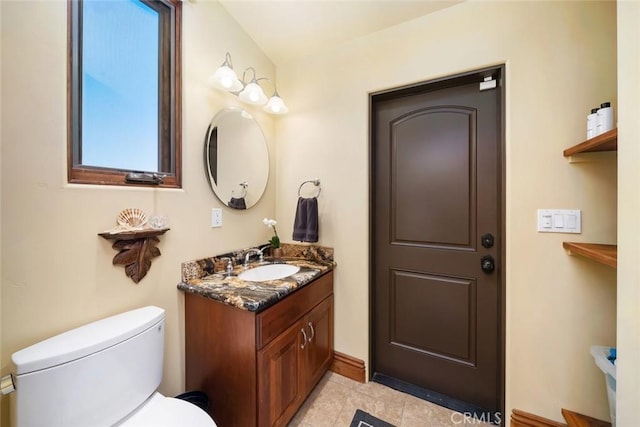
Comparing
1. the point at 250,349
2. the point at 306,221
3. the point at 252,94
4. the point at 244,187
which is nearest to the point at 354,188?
the point at 306,221

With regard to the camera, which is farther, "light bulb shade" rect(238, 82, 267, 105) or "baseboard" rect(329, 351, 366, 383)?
"baseboard" rect(329, 351, 366, 383)

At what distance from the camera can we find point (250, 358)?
1079 millimetres

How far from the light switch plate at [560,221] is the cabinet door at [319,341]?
51.6 inches

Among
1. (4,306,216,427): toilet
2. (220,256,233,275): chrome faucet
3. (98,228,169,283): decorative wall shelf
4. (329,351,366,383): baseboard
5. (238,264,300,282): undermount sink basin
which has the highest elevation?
(98,228,169,283): decorative wall shelf

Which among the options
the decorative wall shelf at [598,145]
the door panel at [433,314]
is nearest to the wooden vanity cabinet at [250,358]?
the door panel at [433,314]

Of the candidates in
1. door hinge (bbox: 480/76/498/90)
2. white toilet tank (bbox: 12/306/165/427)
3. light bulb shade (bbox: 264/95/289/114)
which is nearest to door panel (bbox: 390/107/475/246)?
door hinge (bbox: 480/76/498/90)

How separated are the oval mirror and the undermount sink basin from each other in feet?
1.48

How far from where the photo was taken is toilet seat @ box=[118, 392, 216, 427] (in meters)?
0.90

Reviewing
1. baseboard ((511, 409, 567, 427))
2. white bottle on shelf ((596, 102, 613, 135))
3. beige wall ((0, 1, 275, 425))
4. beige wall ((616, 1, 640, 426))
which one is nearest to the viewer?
beige wall ((616, 1, 640, 426))

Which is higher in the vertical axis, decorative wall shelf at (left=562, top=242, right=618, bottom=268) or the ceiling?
the ceiling

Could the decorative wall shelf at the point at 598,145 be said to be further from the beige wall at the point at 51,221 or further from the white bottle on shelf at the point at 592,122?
the beige wall at the point at 51,221

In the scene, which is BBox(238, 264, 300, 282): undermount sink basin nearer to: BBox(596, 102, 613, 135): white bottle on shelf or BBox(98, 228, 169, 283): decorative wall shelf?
BBox(98, 228, 169, 283): decorative wall shelf

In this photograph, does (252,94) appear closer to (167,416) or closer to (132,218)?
(132,218)

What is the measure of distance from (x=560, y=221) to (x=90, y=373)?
2.08m
